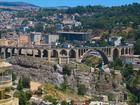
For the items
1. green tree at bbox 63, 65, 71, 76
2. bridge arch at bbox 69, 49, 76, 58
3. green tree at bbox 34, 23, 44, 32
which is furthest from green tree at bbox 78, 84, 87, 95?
green tree at bbox 34, 23, 44, 32

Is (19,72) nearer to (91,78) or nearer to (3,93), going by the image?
(91,78)

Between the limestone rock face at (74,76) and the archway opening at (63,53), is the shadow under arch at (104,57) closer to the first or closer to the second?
the archway opening at (63,53)

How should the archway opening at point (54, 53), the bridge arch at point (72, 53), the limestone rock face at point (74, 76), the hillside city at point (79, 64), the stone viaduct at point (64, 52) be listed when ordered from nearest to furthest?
1. the hillside city at point (79, 64)
2. the limestone rock face at point (74, 76)
3. the archway opening at point (54, 53)
4. the stone viaduct at point (64, 52)
5. the bridge arch at point (72, 53)

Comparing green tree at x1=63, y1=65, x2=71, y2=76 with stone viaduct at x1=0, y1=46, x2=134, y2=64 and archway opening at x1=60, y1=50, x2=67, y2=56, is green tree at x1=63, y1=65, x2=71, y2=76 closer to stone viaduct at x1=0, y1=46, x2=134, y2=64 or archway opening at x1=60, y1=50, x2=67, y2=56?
stone viaduct at x1=0, y1=46, x2=134, y2=64

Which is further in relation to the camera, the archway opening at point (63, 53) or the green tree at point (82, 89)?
the archway opening at point (63, 53)

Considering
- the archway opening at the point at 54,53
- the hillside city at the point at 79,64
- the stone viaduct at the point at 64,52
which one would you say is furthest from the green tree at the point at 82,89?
the archway opening at the point at 54,53

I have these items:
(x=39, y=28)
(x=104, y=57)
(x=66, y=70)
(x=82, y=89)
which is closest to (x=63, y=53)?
(x=104, y=57)

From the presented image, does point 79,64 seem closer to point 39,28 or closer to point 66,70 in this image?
point 66,70

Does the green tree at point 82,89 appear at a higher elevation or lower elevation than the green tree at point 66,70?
lower
